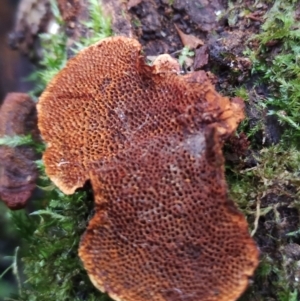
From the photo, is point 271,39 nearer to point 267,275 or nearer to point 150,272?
point 267,275

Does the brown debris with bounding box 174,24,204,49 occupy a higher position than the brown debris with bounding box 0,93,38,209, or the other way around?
the brown debris with bounding box 174,24,204,49

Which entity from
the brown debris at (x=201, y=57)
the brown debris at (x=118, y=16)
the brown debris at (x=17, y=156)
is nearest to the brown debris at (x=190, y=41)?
the brown debris at (x=201, y=57)

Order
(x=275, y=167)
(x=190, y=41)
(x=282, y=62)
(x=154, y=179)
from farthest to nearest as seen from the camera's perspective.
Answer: (x=190, y=41)
(x=282, y=62)
(x=275, y=167)
(x=154, y=179)

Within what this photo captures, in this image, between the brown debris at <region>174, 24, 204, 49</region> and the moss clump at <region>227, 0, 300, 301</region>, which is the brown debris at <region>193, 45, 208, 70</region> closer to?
the brown debris at <region>174, 24, 204, 49</region>

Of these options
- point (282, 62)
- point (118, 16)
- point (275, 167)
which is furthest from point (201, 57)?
point (275, 167)

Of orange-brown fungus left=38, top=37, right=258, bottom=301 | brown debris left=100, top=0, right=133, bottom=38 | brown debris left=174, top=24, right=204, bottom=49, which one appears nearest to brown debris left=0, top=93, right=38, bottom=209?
orange-brown fungus left=38, top=37, right=258, bottom=301

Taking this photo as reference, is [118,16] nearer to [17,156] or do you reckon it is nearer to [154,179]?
[17,156]

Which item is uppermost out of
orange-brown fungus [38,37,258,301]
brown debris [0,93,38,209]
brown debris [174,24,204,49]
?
brown debris [174,24,204,49]
